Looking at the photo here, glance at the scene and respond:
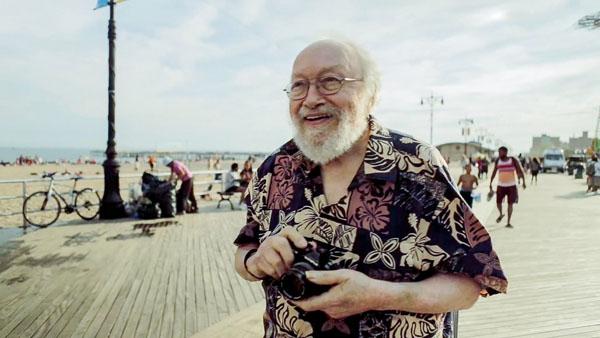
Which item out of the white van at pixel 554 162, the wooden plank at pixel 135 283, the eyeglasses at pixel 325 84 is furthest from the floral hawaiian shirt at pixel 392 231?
the white van at pixel 554 162

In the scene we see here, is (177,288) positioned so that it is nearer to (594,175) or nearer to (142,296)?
(142,296)

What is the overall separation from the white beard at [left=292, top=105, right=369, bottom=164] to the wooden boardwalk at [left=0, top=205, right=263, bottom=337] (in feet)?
8.39

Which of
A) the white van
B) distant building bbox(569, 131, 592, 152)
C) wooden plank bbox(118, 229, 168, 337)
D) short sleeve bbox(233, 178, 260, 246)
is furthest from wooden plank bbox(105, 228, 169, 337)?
distant building bbox(569, 131, 592, 152)

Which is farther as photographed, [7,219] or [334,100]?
[7,219]

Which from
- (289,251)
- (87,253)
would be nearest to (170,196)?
(87,253)

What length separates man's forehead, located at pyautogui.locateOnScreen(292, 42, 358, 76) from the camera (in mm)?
1371

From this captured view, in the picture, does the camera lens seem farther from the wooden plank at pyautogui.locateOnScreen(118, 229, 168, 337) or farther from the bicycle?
the bicycle

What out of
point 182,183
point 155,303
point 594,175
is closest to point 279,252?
point 155,303

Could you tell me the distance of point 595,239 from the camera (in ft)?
24.3

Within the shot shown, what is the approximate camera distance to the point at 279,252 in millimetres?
1194

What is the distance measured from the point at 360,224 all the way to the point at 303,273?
0.90ft

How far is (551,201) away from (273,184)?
15.2 m

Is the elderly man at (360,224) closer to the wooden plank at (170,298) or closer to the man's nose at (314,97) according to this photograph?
the man's nose at (314,97)

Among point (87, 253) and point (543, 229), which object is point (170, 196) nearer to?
point (87, 253)
